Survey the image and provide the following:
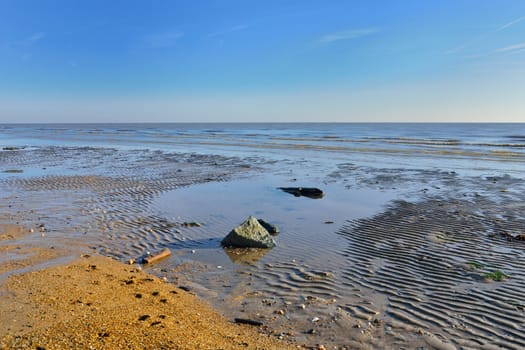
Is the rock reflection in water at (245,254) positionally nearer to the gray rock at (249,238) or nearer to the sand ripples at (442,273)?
the gray rock at (249,238)

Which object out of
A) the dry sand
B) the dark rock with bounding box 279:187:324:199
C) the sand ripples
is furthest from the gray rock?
the dark rock with bounding box 279:187:324:199

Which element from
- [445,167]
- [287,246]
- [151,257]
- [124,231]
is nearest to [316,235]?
[287,246]

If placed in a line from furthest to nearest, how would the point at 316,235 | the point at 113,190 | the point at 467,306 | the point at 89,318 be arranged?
the point at 113,190, the point at 316,235, the point at 467,306, the point at 89,318

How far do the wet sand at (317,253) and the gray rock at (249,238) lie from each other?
0.24 m

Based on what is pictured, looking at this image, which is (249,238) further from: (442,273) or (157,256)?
(442,273)

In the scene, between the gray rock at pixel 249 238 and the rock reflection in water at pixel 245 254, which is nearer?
the rock reflection in water at pixel 245 254

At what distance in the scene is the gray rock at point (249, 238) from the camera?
8.20 m

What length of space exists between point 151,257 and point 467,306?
215 inches

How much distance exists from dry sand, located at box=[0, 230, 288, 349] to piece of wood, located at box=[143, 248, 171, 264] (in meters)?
0.69

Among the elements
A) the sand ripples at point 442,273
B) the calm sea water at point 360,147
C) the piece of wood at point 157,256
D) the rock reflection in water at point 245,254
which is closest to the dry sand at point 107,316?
the piece of wood at point 157,256

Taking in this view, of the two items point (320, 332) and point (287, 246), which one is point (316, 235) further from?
point (320, 332)

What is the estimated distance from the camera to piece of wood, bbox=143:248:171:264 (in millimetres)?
7322

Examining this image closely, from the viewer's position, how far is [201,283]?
6441mm

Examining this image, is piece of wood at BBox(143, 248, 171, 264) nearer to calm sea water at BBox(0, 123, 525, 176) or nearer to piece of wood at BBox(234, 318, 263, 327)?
piece of wood at BBox(234, 318, 263, 327)
